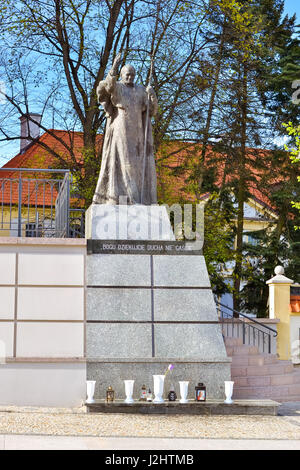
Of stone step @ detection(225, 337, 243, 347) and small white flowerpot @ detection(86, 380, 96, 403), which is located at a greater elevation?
stone step @ detection(225, 337, 243, 347)

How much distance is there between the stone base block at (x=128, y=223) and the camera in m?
11.2

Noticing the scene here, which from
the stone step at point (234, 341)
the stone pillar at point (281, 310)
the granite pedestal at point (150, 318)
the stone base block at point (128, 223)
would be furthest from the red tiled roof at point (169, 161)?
the granite pedestal at point (150, 318)

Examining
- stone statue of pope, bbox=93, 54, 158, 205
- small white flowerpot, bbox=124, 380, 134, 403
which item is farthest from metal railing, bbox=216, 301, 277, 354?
small white flowerpot, bbox=124, 380, 134, 403

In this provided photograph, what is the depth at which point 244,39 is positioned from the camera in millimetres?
20062

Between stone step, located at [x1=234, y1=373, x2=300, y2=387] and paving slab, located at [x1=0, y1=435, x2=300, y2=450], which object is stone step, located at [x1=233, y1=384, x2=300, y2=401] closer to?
stone step, located at [x1=234, y1=373, x2=300, y2=387]

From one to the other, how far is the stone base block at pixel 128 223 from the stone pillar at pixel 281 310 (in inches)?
268

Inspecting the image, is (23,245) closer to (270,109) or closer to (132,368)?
(132,368)

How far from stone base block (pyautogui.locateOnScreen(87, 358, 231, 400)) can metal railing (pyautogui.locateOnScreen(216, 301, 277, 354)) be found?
638 centimetres

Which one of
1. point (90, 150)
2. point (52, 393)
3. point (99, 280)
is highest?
point (90, 150)

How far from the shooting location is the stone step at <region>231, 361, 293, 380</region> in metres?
13.1

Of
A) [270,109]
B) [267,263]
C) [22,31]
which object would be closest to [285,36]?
[270,109]

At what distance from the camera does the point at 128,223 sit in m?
11.3

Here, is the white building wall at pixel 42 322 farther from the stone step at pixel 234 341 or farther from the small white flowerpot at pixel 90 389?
the stone step at pixel 234 341

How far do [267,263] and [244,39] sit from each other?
8589 millimetres
